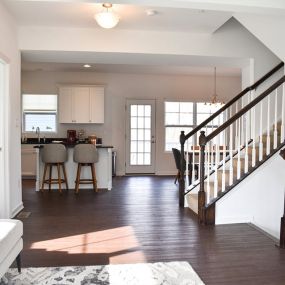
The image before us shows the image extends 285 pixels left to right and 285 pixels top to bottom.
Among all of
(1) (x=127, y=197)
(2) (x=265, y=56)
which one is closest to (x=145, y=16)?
(2) (x=265, y=56)

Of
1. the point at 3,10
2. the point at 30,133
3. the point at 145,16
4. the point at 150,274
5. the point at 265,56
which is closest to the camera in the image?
the point at 150,274

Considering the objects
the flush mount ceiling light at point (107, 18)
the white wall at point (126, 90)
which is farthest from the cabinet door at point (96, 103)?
the flush mount ceiling light at point (107, 18)

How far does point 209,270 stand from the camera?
2658 mm

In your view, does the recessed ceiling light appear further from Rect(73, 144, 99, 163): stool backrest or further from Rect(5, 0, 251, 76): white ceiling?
Rect(73, 144, 99, 163): stool backrest

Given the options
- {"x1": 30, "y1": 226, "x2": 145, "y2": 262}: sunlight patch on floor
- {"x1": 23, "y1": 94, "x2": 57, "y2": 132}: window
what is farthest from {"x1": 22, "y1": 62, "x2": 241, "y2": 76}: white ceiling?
{"x1": 30, "y1": 226, "x2": 145, "y2": 262}: sunlight patch on floor

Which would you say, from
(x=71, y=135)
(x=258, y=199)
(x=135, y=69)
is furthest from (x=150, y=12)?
(x=71, y=135)

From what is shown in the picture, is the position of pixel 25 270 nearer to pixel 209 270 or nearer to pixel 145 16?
pixel 209 270

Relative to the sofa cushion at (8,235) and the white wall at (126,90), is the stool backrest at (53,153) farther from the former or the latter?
the sofa cushion at (8,235)

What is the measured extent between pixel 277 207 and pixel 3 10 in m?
4.40

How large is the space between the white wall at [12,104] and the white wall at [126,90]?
3.75m

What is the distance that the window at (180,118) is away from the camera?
8.88m

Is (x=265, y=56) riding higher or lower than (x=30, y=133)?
higher

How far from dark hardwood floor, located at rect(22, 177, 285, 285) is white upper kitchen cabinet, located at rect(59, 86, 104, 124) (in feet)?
11.0

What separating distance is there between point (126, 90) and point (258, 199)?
17.8 ft
